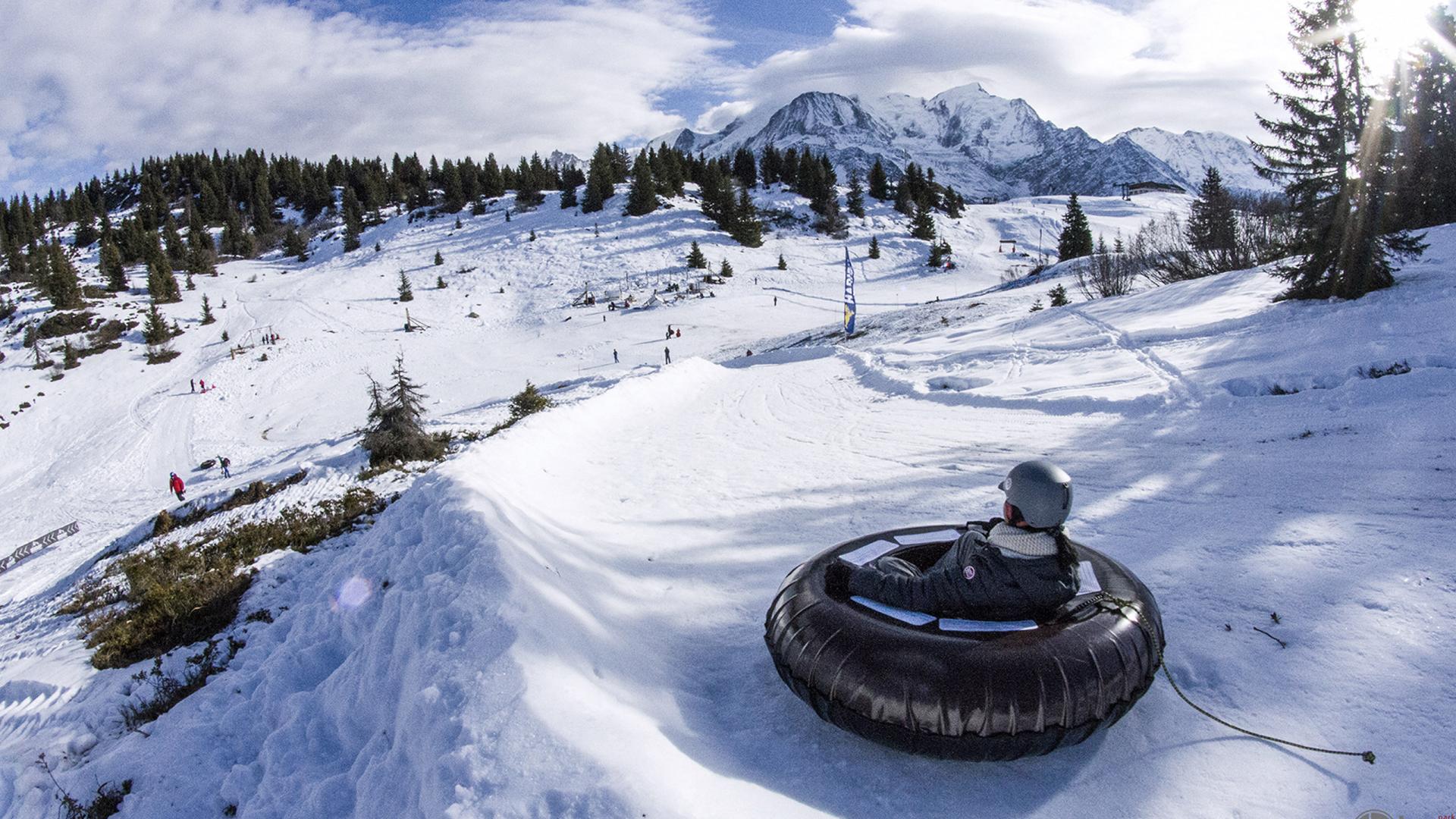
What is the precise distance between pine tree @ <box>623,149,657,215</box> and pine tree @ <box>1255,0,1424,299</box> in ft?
204

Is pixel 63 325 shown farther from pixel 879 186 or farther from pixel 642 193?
pixel 879 186

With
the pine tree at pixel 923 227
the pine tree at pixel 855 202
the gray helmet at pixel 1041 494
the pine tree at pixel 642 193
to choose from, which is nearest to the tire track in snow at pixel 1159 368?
the gray helmet at pixel 1041 494

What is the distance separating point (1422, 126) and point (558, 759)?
124 ft

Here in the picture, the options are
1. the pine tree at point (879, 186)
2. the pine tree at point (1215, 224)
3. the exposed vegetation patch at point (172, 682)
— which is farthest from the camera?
the pine tree at point (879, 186)

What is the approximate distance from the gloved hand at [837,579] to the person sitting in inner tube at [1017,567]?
0.34m

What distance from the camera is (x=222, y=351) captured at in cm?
4391

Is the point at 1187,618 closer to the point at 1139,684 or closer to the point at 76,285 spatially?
the point at 1139,684

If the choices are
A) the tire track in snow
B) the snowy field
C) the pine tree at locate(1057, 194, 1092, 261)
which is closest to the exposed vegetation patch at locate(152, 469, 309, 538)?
the snowy field

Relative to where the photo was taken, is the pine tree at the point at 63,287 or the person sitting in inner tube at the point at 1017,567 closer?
the person sitting in inner tube at the point at 1017,567

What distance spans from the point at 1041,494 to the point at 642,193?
72.4 metres

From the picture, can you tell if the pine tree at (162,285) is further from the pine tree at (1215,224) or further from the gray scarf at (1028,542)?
the pine tree at (1215,224)

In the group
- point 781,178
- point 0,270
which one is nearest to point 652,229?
point 781,178

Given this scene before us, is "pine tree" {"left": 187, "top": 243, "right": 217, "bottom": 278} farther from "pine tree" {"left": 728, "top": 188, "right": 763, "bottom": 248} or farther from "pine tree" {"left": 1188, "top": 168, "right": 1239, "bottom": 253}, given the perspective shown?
"pine tree" {"left": 1188, "top": 168, "right": 1239, "bottom": 253}

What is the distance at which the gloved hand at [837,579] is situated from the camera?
3.85 metres
